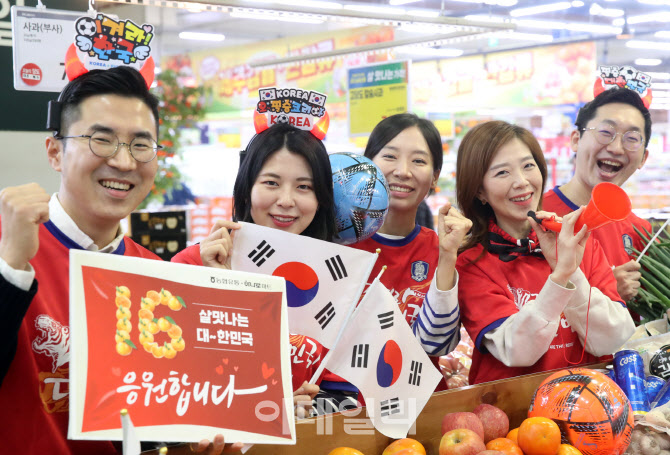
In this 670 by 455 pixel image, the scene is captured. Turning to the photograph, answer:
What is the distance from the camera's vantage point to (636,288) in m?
2.74

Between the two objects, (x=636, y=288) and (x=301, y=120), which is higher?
(x=301, y=120)

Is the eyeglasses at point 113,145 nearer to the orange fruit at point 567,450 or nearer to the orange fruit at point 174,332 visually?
the orange fruit at point 174,332

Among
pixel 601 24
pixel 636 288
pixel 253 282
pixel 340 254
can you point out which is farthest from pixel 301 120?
pixel 601 24

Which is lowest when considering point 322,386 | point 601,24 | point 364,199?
point 322,386

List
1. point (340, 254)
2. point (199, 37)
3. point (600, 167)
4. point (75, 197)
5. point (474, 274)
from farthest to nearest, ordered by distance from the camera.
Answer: point (199, 37) → point (600, 167) → point (474, 274) → point (340, 254) → point (75, 197)

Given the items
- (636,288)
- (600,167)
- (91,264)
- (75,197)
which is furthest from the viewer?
(600,167)

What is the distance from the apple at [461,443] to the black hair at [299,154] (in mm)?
833

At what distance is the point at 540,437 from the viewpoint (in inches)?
67.0

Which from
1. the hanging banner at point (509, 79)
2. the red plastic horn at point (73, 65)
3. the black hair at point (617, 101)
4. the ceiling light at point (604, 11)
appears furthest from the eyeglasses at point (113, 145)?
the hanging banner at point (509, 79)

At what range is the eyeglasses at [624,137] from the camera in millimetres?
3053

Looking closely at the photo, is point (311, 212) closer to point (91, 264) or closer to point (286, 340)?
point (286, 340)

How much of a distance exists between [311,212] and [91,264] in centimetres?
93

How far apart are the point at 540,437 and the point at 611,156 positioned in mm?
1807

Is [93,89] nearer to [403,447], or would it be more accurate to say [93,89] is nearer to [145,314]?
[145,314]
